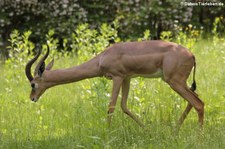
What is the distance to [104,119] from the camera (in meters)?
6.05

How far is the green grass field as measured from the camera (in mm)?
5695

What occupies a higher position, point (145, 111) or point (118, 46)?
point (118, 46)

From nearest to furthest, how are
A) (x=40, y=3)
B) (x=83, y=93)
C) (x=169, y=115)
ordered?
(x=169, y=115), (x=83, y=93), (x=40, y=3)

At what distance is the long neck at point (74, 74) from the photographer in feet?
22.5

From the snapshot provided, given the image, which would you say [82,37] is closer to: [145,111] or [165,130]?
[145,111]

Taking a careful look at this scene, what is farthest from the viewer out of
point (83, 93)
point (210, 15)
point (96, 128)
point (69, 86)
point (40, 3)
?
point (210, 15)

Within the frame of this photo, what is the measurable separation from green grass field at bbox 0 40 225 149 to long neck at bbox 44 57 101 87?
20 cm

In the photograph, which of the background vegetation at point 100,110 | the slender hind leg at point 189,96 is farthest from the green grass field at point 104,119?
the slender hind leg at point 189,96

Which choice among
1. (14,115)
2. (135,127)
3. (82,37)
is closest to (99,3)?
(82,37)

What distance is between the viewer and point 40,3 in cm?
1498

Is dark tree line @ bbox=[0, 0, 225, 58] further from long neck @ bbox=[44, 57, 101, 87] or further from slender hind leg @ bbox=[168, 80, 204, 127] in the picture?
slender hind leg @ bbox=[168, 80, 204, 127]

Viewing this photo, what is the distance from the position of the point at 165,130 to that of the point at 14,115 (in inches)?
94.5

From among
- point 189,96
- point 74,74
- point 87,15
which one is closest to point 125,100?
point 74,74

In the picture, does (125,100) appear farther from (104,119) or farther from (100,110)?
(104,119)
